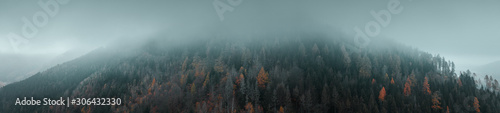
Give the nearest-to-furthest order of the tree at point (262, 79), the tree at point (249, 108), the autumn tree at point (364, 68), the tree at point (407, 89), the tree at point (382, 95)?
the tree at point (249, 108)
the tree at point (382, 95)
the tree at point (407, 89)
the tree at point (262, 79)
the autumn tree at point (364, 68)

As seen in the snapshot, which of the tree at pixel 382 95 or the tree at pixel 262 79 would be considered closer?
the tree at pixel 382 95

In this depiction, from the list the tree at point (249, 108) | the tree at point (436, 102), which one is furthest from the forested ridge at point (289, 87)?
the tree at point (249, 108)

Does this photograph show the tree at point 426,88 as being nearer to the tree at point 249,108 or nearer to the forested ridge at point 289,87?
the forested ridge at point 289,87

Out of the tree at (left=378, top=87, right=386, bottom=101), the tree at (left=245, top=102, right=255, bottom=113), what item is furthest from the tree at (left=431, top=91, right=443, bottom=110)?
the tree at (left=245, top=102, right=255, bottom=113)

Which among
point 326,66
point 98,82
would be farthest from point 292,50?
point 98,82

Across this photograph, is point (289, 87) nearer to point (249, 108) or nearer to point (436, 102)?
point (249, 108)

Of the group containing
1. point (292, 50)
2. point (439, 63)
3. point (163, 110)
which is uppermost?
point (292, 50)

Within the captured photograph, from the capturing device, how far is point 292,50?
17050 cm

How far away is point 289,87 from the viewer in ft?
347

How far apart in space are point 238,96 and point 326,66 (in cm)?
6829

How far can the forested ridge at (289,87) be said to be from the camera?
89.6 meters

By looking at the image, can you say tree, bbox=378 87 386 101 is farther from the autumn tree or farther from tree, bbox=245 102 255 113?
tree, bbox=245 102 255 113

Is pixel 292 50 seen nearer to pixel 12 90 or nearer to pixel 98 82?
pixel 98 82

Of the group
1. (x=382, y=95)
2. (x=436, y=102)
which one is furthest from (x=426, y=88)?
(x=382, y=95)
